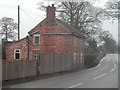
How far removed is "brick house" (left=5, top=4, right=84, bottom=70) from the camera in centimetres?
5022

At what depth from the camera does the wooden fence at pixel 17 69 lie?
2388cm

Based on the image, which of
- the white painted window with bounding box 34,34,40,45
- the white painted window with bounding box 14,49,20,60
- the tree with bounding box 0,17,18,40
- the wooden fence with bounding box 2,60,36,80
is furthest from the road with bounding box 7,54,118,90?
the tree with bounding box 0,17,18,40

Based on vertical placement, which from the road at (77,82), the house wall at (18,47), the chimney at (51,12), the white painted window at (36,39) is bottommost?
the road at (77,82)

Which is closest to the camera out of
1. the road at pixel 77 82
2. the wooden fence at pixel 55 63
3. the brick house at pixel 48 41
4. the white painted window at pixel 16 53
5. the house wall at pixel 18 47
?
the road at pixel 77 82

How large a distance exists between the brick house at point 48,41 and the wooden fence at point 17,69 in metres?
19.9

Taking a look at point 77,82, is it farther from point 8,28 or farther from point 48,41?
point 8,28

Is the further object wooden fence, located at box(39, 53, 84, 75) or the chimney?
the chimney

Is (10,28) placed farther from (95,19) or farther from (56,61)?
(56,61)

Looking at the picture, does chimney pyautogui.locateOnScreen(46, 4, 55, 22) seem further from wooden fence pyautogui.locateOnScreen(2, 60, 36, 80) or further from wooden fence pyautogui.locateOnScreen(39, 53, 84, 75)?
wooden fence pyautogui.locateOnScreen(2, 60, 36, 80)

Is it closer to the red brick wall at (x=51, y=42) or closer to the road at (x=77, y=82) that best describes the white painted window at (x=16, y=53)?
the red brick wall at (x=51, y=42)

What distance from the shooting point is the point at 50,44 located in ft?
168

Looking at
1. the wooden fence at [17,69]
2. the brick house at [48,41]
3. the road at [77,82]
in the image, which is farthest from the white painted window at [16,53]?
the road at [77,82]

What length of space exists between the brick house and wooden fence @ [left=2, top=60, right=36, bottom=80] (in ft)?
65.2

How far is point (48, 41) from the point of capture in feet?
170
